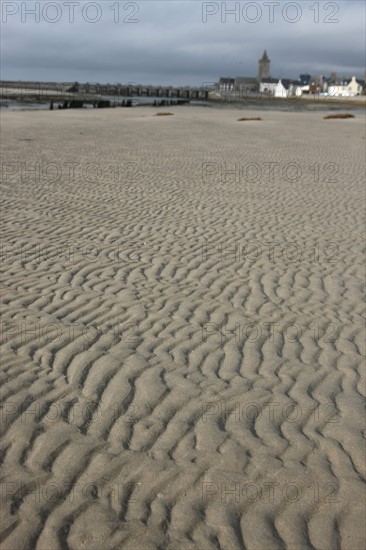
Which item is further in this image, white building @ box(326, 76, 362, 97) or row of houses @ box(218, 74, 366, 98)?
white building @ box(326, 76, 362, 97)

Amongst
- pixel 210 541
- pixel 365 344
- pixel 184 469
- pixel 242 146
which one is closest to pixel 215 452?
pixel 184 469

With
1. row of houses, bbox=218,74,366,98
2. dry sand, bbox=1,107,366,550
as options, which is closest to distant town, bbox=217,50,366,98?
row of houses, bbox=218,74,366,98

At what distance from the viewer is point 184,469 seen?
12.8 ft

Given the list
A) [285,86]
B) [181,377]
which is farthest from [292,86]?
[181,377]

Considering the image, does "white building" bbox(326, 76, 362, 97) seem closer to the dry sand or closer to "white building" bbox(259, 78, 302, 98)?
"white building" bbox(259, 78, 302, 98)

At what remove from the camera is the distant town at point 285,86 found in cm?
11412

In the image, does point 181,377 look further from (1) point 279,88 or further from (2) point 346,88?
(2) point 346,88

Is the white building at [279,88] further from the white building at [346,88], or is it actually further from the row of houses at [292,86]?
the white building at [346,88]

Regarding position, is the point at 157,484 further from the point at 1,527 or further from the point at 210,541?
the point at 1,527

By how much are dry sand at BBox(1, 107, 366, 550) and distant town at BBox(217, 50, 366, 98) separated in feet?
348

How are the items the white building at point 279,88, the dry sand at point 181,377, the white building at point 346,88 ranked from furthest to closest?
the white building at point 346,88
the white building at point 279,88
the dry sand at point 181,377

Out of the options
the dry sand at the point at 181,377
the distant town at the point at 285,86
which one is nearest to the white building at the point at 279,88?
the distant town at the point at 285,86

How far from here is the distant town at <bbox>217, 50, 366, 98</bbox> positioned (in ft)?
374

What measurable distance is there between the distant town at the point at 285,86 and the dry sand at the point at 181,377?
106 meters
